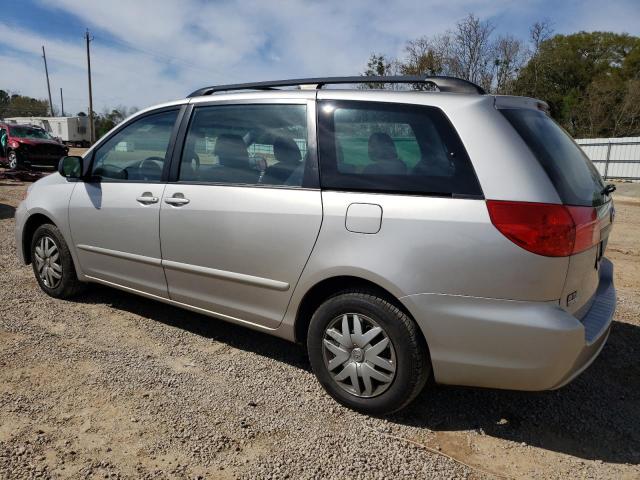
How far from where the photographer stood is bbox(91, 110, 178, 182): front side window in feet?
12.3

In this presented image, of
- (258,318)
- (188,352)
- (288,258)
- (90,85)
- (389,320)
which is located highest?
(90,85)

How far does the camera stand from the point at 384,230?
261cm

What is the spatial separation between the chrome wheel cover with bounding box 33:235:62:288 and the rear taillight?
3.72 meters

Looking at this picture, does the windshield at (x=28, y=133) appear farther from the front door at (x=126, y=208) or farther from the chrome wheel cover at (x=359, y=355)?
the chrome wheel cover at (x=359, y=355)

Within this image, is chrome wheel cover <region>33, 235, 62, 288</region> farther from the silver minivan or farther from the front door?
the silver minivan

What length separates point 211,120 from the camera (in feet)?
11.6

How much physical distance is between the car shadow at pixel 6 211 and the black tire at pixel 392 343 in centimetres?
831

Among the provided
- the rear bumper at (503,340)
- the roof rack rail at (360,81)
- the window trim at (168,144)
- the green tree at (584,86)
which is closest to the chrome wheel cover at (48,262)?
the window trim at (168,144)

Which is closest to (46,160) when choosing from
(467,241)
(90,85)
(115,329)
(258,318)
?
(115,329)

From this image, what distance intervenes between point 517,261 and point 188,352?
2348 millimetres

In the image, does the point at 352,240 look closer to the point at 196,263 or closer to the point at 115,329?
the point at 196,263

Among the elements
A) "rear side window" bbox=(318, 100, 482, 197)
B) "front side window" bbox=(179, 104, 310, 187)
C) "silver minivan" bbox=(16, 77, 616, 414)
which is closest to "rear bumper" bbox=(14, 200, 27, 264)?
"silver minivan" bbox=(16, 77, 616, 414)

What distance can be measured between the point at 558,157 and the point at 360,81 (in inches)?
45.7

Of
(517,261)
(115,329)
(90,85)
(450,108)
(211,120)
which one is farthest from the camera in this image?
(90,85)
